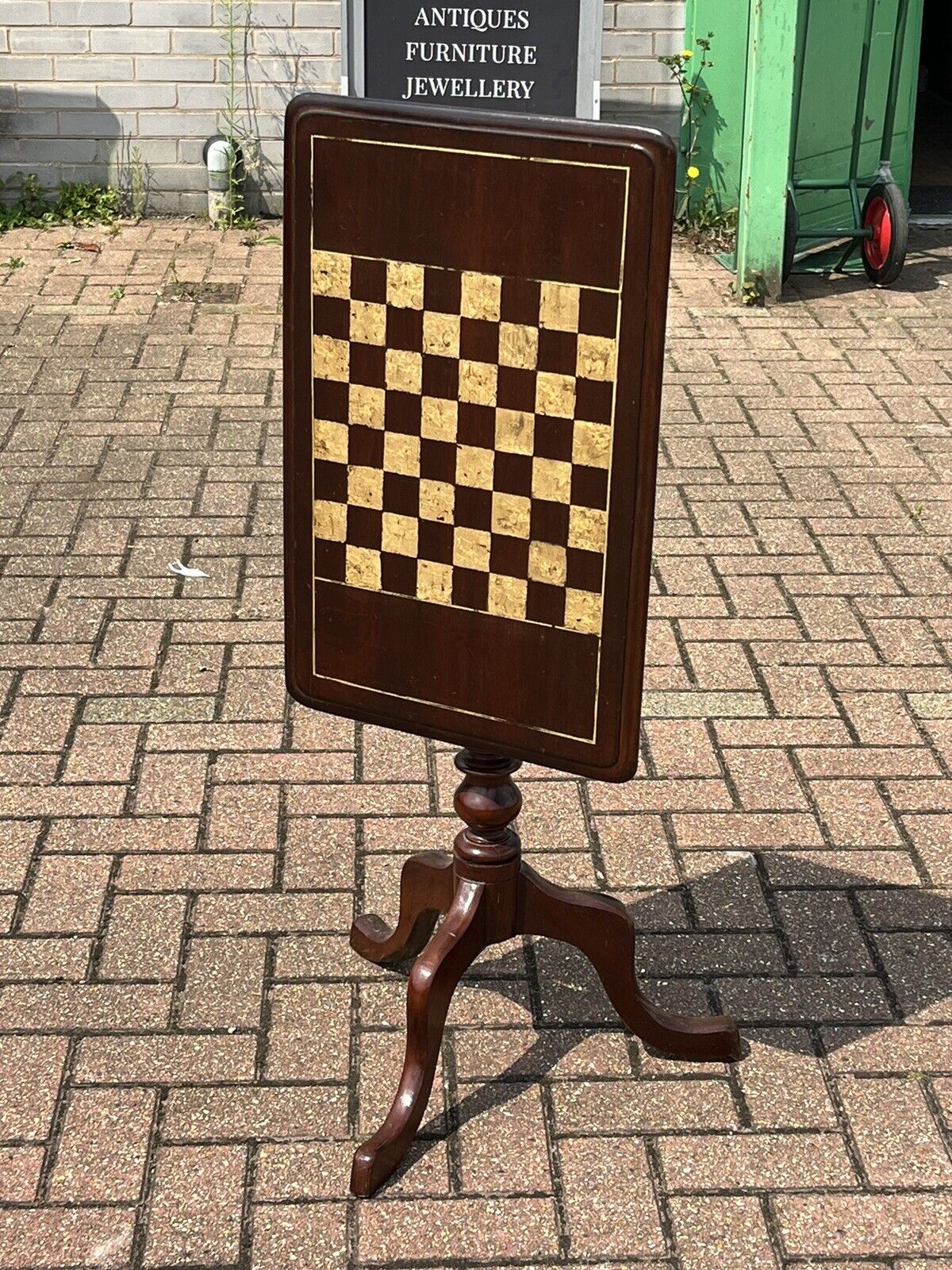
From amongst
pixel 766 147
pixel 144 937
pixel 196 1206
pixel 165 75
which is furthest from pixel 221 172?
pixel 196 1206

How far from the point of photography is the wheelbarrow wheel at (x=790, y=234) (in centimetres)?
813

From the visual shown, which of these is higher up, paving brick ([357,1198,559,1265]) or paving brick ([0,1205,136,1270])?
paving brick ([357,1198,559,1265])

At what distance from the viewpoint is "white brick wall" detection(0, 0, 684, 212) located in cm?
907

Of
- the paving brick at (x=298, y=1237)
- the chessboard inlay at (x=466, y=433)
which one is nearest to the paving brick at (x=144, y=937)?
the paving brick at (x=298, y=1237)

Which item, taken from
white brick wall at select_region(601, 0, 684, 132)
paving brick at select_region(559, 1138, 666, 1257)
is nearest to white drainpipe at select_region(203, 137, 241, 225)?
white brick wall at select_region(601, 0, 684, 132)

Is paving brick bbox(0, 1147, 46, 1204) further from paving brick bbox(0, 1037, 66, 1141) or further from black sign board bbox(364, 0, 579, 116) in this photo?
black sign board bbox(364, 0, 579, 116)

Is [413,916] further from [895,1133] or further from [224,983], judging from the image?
[895,1133]

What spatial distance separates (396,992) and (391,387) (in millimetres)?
1369

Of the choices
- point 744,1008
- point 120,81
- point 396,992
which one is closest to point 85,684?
point 396,992

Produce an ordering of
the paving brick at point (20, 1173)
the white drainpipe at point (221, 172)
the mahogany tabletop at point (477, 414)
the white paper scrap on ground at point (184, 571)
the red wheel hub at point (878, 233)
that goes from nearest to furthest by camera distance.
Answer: the mahogany tabletop at point (477, 414), the paving brick at point (20, 1173), the white paper scrap on ground at point (184, 571), the red wheel hub at point (878, 233), the white drainpipe at point (221, 172)

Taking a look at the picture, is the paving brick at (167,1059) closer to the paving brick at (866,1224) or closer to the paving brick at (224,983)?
the paving brick at (224,983)

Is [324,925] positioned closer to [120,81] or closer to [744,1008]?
[744,1008]

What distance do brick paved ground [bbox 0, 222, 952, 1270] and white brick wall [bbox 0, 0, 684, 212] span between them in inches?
137

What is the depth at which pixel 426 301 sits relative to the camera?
2682 mm
